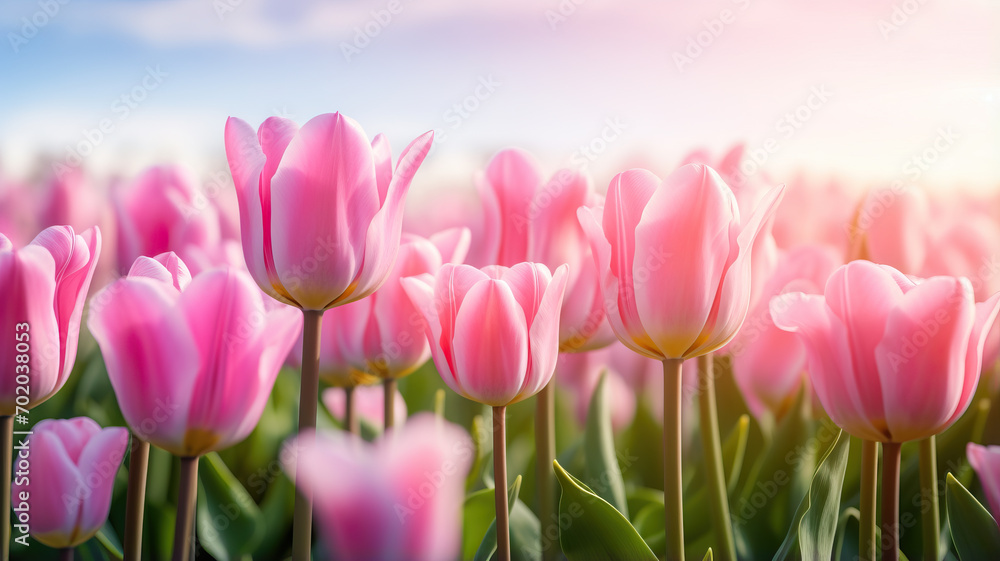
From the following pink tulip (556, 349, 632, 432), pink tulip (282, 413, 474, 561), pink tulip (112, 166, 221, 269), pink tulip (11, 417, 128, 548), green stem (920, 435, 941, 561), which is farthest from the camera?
pink tulip (556, 349, 632, 432)

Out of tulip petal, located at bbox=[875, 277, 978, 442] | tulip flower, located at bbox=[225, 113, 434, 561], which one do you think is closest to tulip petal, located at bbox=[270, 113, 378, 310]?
tulip flower, located at bbox=[225, 113, 434, 561]

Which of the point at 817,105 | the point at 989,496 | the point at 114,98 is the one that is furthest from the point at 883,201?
the point at 114,98

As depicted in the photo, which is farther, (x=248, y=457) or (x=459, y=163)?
(x=459, y=163)

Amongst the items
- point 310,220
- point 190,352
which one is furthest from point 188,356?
point 310,220

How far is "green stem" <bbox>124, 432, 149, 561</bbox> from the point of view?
483mm

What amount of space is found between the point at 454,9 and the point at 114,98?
0.41m

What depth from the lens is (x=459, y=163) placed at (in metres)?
0.99

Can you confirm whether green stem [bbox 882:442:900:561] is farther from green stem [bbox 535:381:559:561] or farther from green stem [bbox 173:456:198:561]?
green stem [bbox 173:456:198:561]

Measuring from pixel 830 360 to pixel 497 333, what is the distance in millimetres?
222

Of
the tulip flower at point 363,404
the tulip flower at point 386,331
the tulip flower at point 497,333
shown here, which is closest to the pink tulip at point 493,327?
the tulip flower at point 497,333

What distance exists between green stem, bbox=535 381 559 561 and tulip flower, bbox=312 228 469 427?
11cm

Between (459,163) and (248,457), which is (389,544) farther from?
Result: (459,163)

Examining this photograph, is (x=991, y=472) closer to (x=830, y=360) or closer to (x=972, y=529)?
(x=972, y=529)

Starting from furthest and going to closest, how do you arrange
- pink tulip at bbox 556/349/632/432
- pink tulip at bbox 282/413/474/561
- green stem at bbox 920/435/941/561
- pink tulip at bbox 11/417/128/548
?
pink tulip at bbox 556/349/632/432, green stem at bbox 920/435/941/561, pink tulip at bbox 11/417/128/548, pink tulip at bbox 282/413/474/561
